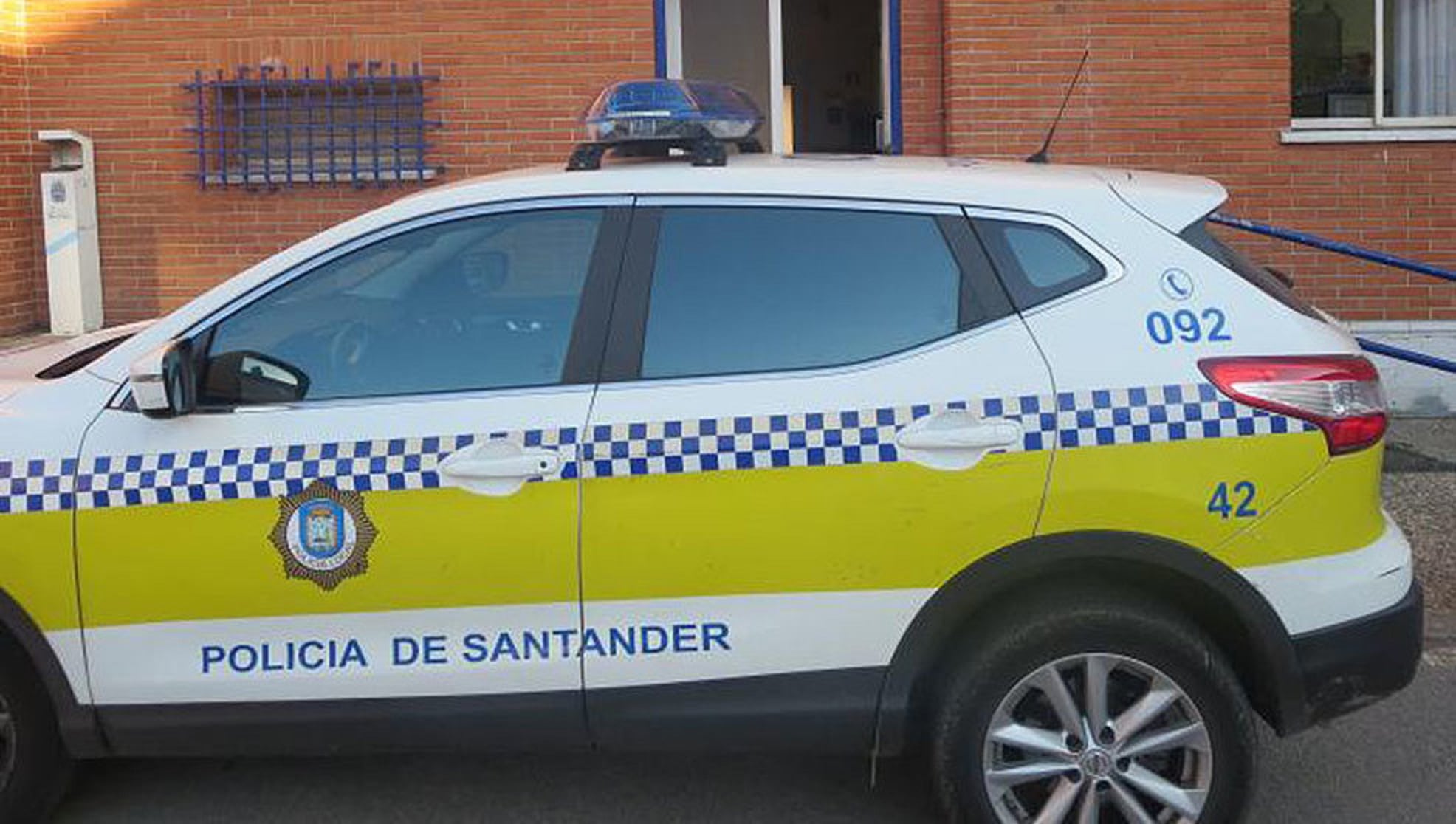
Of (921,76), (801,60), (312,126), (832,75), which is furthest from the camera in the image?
(832,75)

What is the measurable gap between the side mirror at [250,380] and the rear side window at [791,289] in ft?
2.89

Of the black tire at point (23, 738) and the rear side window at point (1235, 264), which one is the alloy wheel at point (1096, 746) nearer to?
the rear side window at point (1235, 264)

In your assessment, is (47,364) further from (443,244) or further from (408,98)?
(408,98)

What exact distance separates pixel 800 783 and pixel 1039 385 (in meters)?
1.47

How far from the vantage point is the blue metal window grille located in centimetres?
951

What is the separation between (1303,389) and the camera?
3711 mm

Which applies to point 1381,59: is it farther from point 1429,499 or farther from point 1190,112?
point 1429,499

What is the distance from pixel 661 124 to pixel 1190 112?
5.87 metres

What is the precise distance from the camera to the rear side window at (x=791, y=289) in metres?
3.79

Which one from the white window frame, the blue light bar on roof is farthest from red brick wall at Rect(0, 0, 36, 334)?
the white window frame

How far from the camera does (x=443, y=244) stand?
395 centimetres

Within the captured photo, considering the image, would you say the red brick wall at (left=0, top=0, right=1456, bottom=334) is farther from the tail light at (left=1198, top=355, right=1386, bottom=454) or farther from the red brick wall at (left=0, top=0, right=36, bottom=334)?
the tail light at (left=1198, top=355, right=1386, bottom=454)

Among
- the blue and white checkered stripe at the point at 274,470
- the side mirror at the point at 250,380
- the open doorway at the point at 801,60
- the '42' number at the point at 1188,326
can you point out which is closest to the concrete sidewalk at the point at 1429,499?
the '42' number at the point at 1188,326

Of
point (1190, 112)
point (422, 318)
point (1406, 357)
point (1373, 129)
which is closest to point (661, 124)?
point (422, 318)
